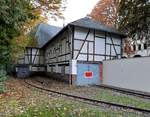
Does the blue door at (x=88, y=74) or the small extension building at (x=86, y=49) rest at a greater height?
the small extension building at (x=86, y=49)

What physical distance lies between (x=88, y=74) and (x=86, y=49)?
2338mm

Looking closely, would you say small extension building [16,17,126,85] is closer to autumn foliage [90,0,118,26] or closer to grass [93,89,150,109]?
grass [93,89,150,109]

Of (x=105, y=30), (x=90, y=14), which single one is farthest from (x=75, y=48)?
(x=90, y=14)

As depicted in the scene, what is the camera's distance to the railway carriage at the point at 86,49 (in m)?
24.2

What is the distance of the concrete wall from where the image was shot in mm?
19141

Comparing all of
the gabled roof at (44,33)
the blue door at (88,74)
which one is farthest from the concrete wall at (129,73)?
the gabled roof at (44,33)

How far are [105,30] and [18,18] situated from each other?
43.3 ft

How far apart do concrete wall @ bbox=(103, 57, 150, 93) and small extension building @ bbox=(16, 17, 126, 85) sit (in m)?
1.31

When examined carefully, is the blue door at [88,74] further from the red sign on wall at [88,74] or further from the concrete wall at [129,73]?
the concrete wall at [129,73]

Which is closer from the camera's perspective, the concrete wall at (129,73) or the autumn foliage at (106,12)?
the concrete wall at (129,73)

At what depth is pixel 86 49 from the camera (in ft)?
82.4

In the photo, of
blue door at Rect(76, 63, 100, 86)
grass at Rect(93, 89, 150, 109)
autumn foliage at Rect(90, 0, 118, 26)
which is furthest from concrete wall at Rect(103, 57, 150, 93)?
autumn foliage at Rect(90, 0, 118, 26)

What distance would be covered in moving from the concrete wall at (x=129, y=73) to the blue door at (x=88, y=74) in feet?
2.48

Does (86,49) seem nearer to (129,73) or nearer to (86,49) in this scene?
(86,49)
